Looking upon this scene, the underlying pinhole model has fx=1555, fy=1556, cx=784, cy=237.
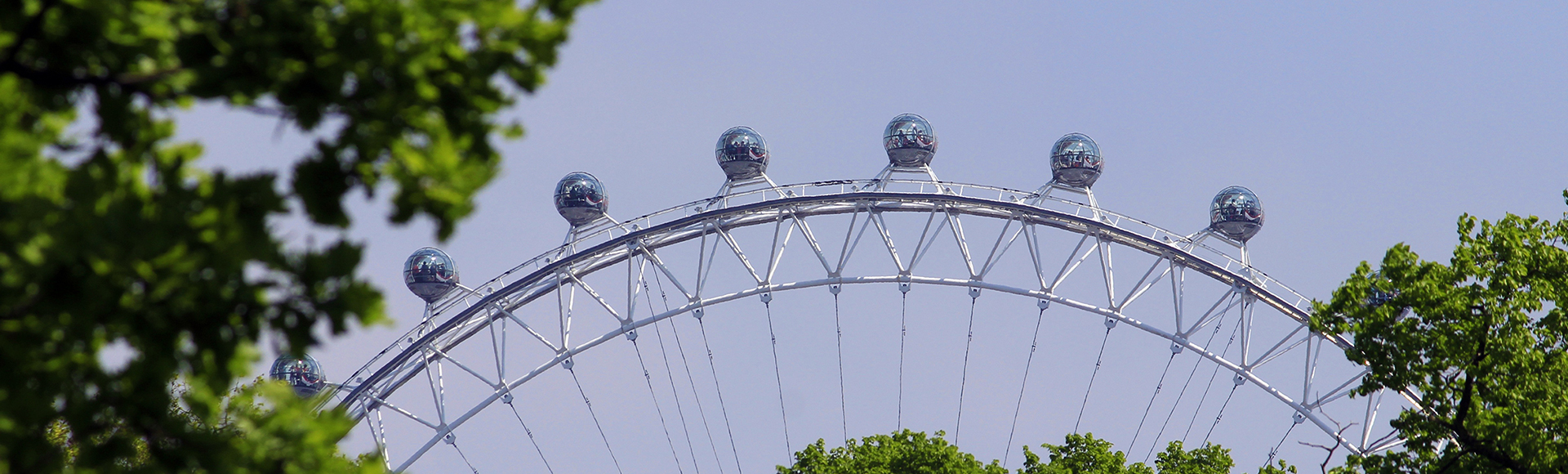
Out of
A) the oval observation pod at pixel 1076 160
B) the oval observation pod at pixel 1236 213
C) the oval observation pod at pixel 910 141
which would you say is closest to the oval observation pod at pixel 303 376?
the oval observation pod at pixel 910 141

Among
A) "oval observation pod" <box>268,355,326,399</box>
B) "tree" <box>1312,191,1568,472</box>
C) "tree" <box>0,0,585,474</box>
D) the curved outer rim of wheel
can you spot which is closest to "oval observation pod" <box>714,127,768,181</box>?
the curved outer rim of wheel

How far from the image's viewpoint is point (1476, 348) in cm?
1902

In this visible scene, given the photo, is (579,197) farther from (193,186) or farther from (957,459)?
(193,186)

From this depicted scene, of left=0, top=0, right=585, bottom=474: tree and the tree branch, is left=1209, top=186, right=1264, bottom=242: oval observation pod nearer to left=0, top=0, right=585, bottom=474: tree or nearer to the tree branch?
the tree branch

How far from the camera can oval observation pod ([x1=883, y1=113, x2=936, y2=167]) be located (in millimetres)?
34531

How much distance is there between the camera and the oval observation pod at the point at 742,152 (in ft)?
115

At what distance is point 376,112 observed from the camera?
6891 mm

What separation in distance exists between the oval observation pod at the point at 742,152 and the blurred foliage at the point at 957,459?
6.54 m

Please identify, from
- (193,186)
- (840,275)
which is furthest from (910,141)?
(193,186)

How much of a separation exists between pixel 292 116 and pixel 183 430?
5.30ft

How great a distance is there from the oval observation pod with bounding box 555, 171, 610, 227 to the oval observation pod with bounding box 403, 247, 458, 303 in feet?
12.1

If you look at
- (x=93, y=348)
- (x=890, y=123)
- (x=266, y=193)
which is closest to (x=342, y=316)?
(x=266, y=193)

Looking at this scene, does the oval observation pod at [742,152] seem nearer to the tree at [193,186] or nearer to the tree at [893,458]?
the tree at [893,458]

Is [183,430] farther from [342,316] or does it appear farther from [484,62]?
[484,62]
